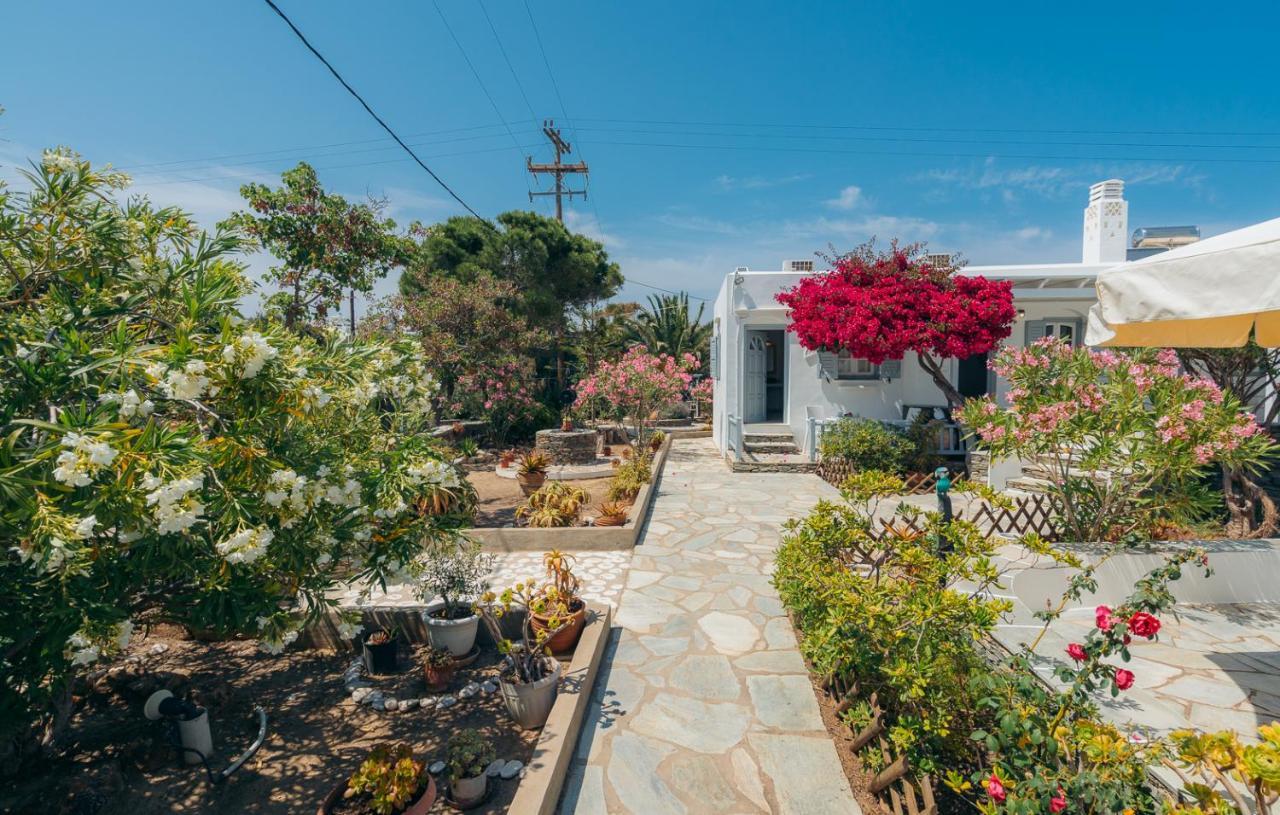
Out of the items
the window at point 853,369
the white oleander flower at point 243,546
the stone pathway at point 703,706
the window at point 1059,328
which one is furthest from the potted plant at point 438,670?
the window at point 1059,328

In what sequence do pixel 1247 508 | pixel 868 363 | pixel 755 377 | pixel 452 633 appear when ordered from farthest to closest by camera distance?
1. pixel 755 377
2. pixel 868 363
3. pixel 1247 508
4. pixel 452 633

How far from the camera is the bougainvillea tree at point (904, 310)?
10.6m

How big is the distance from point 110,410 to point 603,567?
5.62 m

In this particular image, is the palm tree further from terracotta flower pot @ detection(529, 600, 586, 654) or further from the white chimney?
terracotta flower pot @ detection(529, 600, 586, 654)

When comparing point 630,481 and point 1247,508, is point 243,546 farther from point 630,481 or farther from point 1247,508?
point 1247,508

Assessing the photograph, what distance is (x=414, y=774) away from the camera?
325 centimetres

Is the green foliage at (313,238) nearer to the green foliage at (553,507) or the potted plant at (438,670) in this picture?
the green foliage at (553,507)

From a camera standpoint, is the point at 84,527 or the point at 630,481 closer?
the point at 84,527

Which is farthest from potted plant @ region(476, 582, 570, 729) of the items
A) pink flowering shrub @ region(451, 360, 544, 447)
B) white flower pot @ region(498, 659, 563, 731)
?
pink flowering shrub @ region(451, 360, 544, 447)

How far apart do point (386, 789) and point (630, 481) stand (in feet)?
25.0

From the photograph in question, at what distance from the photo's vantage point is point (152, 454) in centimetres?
218

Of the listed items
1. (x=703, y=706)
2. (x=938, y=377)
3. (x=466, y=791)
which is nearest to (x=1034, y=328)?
(x=938, y=377)

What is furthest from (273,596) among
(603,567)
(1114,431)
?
(1114,431)

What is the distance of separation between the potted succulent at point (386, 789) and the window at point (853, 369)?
39.8 feet
